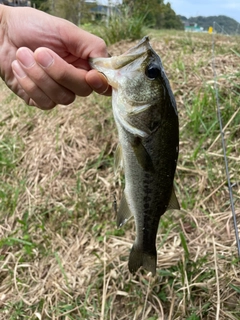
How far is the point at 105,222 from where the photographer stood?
2.88 metres

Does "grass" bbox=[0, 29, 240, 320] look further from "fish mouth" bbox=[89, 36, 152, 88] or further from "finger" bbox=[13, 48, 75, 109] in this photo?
"fish mouth" bbox=[89, 36, 152, 88]

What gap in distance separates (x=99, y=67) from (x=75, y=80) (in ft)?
0.71

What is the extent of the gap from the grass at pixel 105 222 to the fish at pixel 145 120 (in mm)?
948

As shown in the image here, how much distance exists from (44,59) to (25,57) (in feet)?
0.37

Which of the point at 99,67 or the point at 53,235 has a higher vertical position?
the point at 99,67

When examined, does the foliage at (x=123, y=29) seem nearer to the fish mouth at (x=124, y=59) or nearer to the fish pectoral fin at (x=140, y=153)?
the fish mouth at (x=124, y=59)

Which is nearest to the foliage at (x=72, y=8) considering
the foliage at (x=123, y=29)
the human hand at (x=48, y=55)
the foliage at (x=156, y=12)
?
the foliage at (x=156, y=12)

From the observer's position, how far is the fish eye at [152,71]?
4.35 feet

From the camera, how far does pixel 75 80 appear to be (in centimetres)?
164

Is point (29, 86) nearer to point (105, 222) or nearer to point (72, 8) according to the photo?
point (105, 222)

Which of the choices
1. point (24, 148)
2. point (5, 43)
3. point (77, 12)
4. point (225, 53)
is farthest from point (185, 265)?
point (77, 12)

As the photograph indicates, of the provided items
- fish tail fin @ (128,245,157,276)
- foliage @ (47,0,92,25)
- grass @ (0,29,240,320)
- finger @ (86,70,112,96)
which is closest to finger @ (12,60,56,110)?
finger @ (86,70,112,96)

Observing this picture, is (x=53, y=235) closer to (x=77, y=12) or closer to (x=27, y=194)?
(x=27, y=194)

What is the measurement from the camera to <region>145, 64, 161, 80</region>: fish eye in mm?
1326
